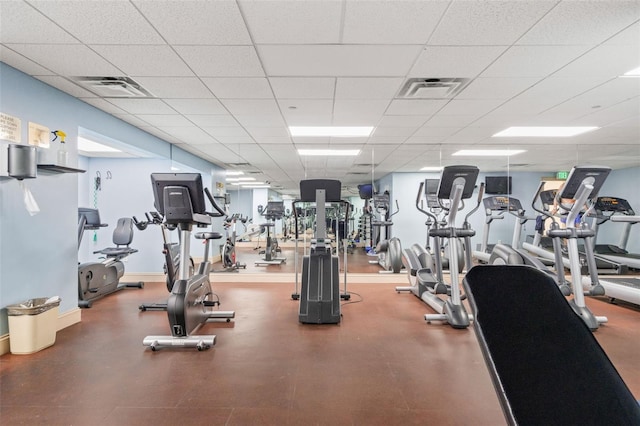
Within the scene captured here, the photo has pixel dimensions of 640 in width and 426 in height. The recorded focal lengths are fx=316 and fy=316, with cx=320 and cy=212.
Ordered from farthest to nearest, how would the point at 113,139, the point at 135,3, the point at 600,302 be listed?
the point at 600,302
the point at 113,139
the point at 135,3

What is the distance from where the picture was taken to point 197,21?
219cm

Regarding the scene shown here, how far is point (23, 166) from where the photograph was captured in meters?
2.79

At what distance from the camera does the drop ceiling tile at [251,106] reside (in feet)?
12.1

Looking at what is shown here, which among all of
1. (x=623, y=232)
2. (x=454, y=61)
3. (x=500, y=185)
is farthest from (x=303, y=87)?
(x=623, y=232)

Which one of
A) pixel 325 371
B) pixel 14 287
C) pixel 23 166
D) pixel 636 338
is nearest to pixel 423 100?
pixel 325 371

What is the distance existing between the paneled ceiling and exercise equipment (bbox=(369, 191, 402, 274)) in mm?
2140

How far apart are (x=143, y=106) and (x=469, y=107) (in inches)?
158

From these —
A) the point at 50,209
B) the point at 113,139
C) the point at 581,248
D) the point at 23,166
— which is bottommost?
the point at 581,248

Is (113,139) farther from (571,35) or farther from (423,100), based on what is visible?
(571,35)

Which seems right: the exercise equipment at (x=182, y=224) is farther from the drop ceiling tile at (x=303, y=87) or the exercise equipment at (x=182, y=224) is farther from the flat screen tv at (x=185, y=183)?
the drop ceiling tile at (x=303, y=87)

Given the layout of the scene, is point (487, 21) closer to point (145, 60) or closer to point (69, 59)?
point (145, 60)

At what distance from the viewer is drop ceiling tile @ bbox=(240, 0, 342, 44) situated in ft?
6.61

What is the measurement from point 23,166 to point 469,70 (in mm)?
4096

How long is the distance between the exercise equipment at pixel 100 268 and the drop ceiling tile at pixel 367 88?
3.94 meters
